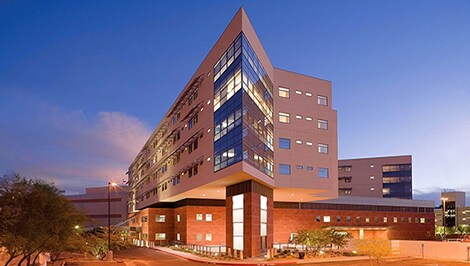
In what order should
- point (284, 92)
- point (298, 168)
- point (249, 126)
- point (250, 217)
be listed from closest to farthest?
point (249, 126), point (250, 217), point (298, 168), point (284, 92)

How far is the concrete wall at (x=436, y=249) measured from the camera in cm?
4228

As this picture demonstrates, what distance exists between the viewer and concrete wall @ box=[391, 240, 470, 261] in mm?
42281

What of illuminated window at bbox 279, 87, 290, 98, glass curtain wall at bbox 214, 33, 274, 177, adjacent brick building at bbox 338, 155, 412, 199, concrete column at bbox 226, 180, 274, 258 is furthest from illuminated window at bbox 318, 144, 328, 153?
adjacent brick building at bbox 338, 155, 412, 199

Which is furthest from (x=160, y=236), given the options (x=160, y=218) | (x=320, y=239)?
(x=320, y=239)

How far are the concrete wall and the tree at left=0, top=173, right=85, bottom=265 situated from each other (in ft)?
114

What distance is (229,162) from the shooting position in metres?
42.5

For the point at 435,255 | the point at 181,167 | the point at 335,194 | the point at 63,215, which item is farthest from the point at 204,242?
the point at 63,215

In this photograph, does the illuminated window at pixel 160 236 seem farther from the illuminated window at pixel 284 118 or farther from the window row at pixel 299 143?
the illuminated window at pixel 284 118

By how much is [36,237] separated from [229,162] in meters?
22.2

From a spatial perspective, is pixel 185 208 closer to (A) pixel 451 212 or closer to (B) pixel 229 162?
(B) pixel 229 162

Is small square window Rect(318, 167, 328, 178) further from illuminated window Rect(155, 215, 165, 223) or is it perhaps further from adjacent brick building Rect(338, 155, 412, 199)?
→ adjacent brick building Rect(338, 155, 412, 199)

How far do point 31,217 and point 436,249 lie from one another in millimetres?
38099

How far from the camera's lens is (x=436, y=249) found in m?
45.3

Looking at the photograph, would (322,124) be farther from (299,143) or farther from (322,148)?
(299,143)
